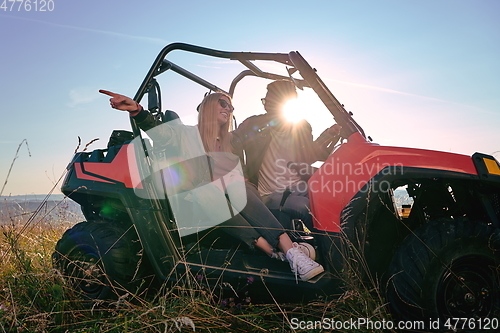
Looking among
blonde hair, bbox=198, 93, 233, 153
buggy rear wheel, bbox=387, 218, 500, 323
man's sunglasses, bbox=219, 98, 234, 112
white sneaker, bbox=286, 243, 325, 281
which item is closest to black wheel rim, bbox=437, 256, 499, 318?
buggy rear wheel, bbox=387, 218, 500, 323

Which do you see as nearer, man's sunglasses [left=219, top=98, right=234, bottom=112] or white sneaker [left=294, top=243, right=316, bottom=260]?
white sneaker [left=294, top=243, right=316, bottom=260]

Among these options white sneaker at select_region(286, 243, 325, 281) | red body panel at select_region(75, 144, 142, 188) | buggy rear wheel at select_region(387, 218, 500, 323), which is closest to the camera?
buggy rear wheel at select_region(387, 218, 500, 323)

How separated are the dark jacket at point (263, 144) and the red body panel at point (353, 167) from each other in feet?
2.43

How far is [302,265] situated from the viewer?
209cm

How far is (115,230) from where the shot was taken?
259 centimetres

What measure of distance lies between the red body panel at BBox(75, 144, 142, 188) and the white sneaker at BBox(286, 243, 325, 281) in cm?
118

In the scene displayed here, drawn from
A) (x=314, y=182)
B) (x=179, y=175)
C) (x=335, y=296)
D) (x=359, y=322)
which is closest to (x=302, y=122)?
(x=314, y=182)

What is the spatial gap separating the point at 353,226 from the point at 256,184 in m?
1.08

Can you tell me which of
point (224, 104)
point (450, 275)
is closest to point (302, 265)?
point (450, 275)

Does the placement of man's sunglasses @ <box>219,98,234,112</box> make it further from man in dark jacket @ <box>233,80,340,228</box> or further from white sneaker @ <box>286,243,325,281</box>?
white sneaker @ <box>286,243,325,281</box>

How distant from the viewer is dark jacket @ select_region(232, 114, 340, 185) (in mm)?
2926

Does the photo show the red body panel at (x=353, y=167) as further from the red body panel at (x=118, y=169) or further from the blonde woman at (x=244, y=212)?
the red body panel at (x=118, y=169)

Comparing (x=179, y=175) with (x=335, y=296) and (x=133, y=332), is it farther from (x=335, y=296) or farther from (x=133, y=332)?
(x=335, y=296)

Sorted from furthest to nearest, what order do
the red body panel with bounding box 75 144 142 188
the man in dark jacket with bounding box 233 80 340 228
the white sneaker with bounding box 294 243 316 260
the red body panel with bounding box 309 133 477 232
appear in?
the man in dark jacket with bounding box 233 80 340 228 → the red body panel with bounding box 75 144 142 188 → the white sneaker with bounding box 294 243 316 260 → the red body panel with bounding box 309 133 477 232
